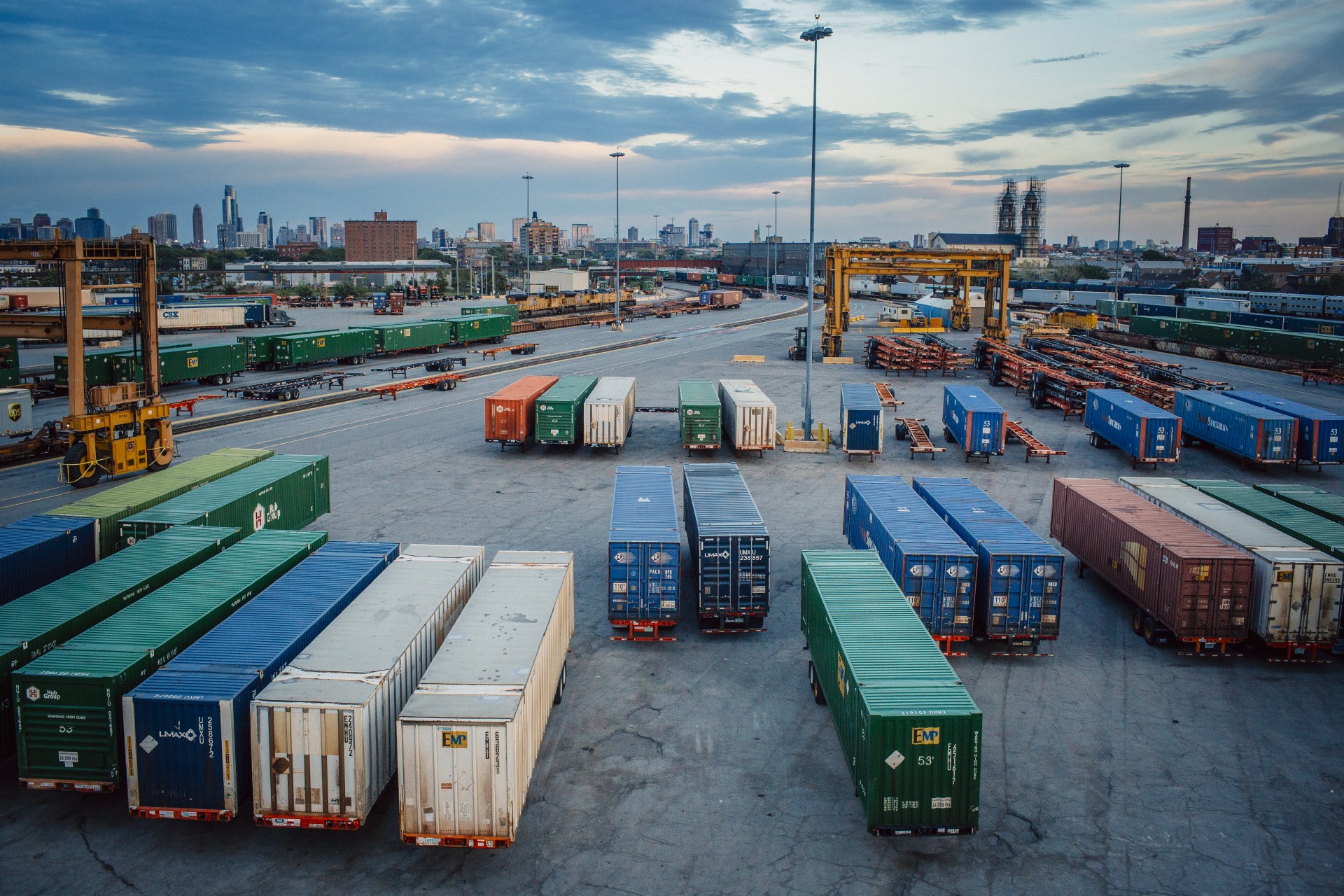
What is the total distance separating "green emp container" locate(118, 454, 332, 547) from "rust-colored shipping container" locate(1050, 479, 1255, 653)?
24113 mm

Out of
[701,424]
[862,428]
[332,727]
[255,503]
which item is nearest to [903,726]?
[332,727]

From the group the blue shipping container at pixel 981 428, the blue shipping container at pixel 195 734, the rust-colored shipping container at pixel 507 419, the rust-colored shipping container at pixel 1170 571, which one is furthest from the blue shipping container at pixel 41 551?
the blue shipping container at pixel 981 428

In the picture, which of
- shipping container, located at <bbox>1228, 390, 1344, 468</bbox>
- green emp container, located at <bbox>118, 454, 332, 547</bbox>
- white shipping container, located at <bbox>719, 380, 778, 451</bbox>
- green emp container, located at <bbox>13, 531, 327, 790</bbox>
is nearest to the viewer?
green emp container, located at <bbox>13, 531, 327, 790</bbox>

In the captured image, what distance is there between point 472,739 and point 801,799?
19.8 feet

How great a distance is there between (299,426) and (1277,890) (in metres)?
45.8

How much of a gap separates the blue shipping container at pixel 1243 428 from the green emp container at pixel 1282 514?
12.1 m

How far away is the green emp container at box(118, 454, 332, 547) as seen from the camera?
933 inches

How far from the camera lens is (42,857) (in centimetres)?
1434

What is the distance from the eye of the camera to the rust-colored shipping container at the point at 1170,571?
2184 cm

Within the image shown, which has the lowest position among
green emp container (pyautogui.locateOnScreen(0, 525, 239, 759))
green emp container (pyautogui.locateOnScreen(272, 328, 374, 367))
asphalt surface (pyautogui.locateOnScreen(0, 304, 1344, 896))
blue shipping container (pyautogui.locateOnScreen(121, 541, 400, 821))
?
asphalt surface (pyautogui.locateOnScreen(0, 304, 1344, 896))

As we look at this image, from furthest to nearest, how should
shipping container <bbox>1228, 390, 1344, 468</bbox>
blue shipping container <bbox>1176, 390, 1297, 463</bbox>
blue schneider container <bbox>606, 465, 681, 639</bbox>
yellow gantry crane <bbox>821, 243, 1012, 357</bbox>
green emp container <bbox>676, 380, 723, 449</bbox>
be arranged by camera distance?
yellow gantry crane <bbox>821, 243, 1012, 357</bbox>, green emp container <bbox>676, 380, 723, 449</bbox>, blue shipping container <bbox>1176, 390, 1297, 463</bbox>, shipping container <bbox>1228, 390, 1344, 468</bbox>, blue schneider container <bbox>606, 465, 681, 639</bbox>

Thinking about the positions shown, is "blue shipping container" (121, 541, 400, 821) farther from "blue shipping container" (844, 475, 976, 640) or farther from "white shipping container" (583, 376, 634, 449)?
"white shipping container" (583, 376, 634, 449)

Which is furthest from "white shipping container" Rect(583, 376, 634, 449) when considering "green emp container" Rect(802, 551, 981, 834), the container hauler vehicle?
"green emp container" Rect(802, 551, 981, 834)

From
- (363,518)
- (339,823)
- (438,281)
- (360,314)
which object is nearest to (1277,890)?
(339,823)
